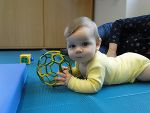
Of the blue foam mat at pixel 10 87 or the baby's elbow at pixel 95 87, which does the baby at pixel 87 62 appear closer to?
the baby's elbow at pixel 95 87

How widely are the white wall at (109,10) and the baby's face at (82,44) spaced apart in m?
1.15

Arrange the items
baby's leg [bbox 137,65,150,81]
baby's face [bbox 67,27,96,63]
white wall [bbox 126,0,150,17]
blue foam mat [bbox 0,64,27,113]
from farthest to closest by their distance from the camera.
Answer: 1. white wall [bbox 126,0,150,17]
2. baby's leg [bbox 137,65,150,81]
3. baby's face [bbox 67,27,96,63]
4. blue foam mat [bbox 0,64,27,113]

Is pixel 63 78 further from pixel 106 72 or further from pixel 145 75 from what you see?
pixel 145 75

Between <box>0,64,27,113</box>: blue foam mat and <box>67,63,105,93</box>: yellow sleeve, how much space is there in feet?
0.67

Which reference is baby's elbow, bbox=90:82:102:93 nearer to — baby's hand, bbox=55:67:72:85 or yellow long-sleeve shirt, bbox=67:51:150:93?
yellow long-sleeve shirt, bbox=67:51:150:93

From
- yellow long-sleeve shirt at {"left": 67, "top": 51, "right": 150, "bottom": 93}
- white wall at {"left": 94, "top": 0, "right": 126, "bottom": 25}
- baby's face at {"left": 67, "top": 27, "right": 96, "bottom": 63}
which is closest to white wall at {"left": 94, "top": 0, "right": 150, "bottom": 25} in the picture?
white wall at {"left": 94, "top": 0, "right": 126, "bottom": 25}

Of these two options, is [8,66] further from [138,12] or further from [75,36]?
[138,12]

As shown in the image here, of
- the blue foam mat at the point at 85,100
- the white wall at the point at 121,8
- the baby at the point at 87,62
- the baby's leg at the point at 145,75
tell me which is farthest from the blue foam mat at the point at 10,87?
the white wall at the point at 121,8

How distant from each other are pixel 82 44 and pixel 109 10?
1397 millimetres

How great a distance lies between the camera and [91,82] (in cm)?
87

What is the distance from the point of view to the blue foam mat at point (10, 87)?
644 mm

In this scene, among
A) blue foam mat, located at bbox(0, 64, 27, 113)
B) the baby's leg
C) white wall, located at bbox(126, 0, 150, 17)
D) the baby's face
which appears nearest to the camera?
blue foam mat, located at bbox(0, 64, 27, 113)

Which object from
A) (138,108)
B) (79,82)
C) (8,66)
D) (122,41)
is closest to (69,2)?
(122,41)

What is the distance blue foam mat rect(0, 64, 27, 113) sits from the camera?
2.11 ft
